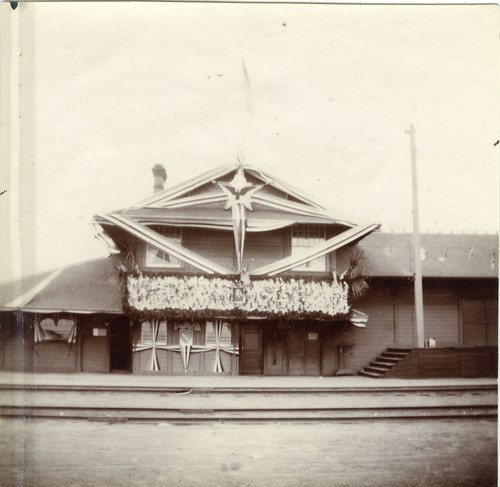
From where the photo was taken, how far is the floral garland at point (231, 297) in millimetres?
8219

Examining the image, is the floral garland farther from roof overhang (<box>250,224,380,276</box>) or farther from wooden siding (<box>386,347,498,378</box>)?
wooden siding (<box>386,347,498,378</box>)

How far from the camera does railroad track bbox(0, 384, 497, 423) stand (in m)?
6.27

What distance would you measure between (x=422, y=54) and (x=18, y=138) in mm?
5296

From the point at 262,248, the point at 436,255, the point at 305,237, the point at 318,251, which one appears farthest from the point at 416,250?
the point at 262,248

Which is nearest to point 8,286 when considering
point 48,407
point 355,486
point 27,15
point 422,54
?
point 48,407

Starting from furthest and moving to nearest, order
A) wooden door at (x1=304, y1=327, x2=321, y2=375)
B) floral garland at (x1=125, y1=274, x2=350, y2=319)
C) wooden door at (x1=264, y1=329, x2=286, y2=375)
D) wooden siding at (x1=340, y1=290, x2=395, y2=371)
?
wooden door at (x1=304, y1=327, x2=321, y2=375)
wooden door at (x1=264, y1=329, x2=286, y2=375)
wooden siding at (x1=340, y1=290, x2=395, y2=371)
floral garland at (x1=125, y1=274, x2=350, y2=319)

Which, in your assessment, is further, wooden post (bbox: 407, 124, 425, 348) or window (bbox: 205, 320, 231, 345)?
window (bbox: 205, 320, 231, 345)

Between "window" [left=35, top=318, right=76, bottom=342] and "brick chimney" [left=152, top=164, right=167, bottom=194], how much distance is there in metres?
2.49

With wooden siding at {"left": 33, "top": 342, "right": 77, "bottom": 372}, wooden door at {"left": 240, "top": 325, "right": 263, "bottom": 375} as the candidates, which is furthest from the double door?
wooden siding at {"left": 33, "top": 342, "right": 77, "bottom": 372}

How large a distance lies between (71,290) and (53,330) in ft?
2.21

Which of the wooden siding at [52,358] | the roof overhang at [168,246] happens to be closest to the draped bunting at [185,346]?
the roof overhang at [168,246]

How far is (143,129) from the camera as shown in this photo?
20.7ft

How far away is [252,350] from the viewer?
9.62m

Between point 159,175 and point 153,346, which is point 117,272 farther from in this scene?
point 159,175
